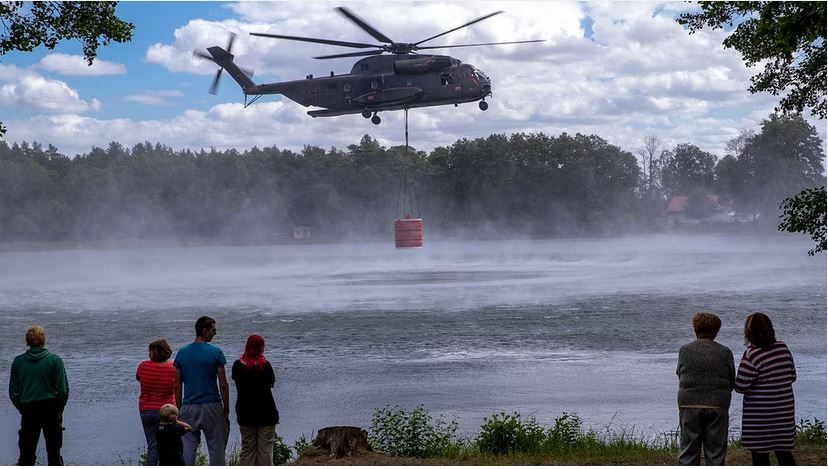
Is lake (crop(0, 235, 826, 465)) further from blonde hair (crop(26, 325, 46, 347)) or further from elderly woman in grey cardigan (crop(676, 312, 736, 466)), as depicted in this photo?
elderly woman in grey cardigan (crop(676, 312, 736, 466))

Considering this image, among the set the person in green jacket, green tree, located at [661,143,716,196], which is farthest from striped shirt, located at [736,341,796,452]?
green tree, located at [661,143,716,196]

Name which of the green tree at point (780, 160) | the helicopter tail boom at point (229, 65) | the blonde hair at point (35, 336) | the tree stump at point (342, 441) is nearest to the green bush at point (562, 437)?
the tree stump at point (342, 441)

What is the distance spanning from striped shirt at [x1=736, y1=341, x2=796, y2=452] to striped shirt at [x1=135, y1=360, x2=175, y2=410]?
14.9ft

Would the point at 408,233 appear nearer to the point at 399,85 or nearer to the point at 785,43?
the point at 399,85

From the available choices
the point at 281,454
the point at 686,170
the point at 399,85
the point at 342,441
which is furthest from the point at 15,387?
the point at 686,170

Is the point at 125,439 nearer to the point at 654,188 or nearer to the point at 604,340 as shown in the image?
the point at 604,340

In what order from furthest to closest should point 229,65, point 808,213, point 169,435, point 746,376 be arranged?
point 229,65 → point 808,213 → point 169,435 → point 746,376

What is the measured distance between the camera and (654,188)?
173 metres

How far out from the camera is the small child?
7910 mm

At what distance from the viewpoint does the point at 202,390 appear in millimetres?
8352

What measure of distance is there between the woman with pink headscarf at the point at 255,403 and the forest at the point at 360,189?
130 meters

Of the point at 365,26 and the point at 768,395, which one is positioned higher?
the point at 365,26

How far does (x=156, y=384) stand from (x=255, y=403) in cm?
85

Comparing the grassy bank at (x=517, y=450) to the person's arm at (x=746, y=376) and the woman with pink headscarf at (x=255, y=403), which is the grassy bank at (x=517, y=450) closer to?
the woman with pink headscarf at (x=255, y=403)
